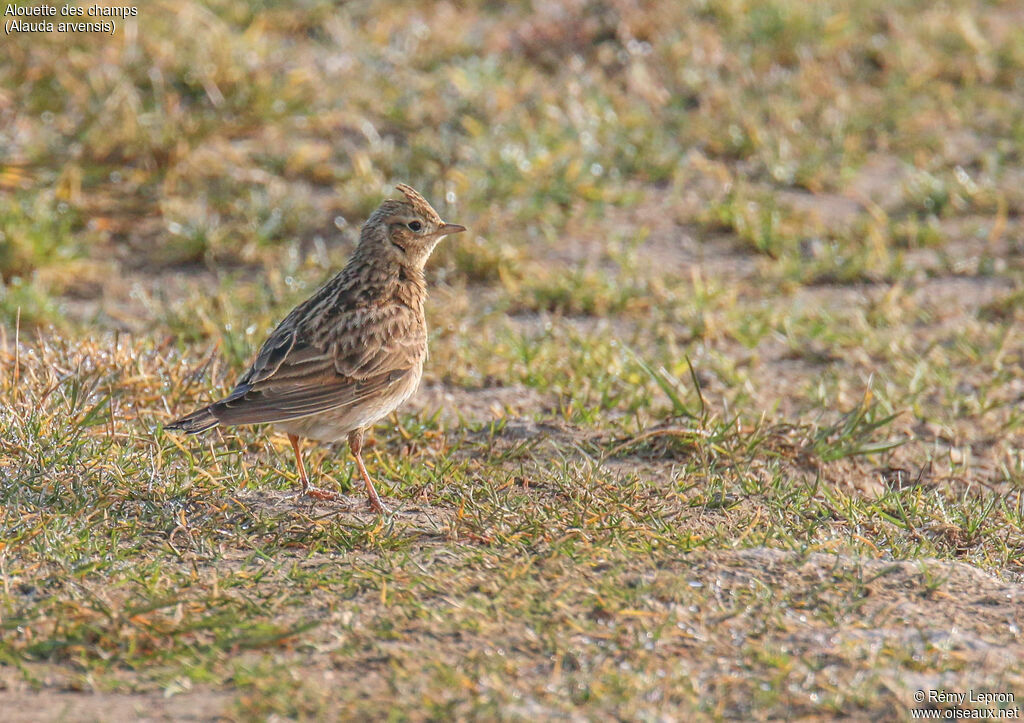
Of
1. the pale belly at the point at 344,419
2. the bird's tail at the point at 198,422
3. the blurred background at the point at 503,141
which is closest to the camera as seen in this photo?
the bird's tail at the point at 198,422

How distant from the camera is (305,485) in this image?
5.80 meters

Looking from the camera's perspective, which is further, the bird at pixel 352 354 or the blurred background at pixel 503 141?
the blurred background at pixel 503 141

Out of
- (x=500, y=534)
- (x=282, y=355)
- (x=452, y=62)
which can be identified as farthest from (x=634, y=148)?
(x=500, y=534)

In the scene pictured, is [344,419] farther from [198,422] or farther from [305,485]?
[198,422]

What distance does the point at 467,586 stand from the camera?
485 centimetres

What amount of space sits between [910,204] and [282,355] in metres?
5.58

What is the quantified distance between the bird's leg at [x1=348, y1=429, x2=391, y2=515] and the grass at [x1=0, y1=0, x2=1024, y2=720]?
0.09 metres

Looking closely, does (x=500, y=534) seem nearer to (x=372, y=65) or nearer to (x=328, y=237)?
(x=328, y=237)

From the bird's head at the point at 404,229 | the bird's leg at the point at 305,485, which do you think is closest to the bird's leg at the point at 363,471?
the bird's leg at the point at 305,485

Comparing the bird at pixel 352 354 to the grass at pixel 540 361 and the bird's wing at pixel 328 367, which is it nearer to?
the bird's wing at pixel 328 367

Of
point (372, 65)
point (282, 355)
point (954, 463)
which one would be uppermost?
point (372, 65)

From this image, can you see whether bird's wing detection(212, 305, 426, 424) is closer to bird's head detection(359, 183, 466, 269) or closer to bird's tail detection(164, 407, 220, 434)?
bird's tail detection(164, 407, 220, 434)

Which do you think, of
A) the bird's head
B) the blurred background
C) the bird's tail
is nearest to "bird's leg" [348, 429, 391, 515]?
the bird's tail

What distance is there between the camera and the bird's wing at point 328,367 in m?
5.68
